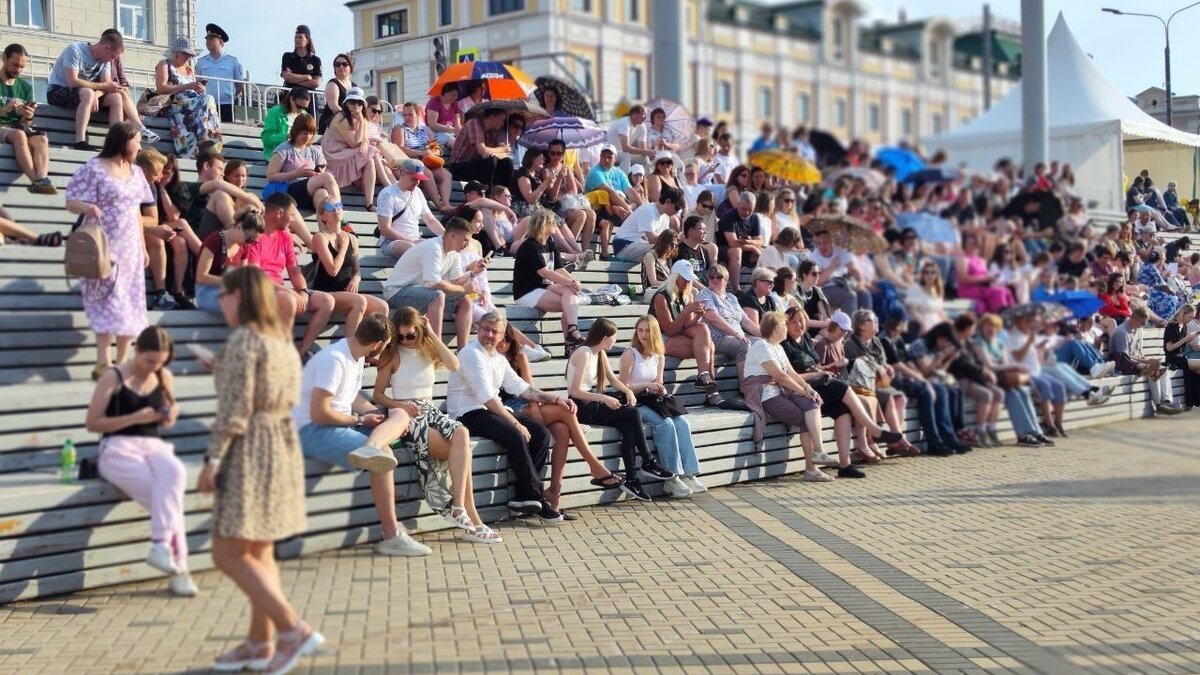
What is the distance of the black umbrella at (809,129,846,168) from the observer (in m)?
35.3

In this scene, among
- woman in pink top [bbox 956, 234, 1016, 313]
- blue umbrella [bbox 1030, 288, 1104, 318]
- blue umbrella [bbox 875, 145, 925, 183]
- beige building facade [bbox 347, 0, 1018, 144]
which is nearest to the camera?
blue umbrella [bbox 1030, 288, 1104, 318]

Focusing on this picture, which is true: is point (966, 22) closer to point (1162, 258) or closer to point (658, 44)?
point (658, 44)

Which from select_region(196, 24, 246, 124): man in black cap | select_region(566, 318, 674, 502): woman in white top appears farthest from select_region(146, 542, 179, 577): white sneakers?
select_region(196, 24, 246, 124): man in black cap

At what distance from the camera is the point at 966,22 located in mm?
106125

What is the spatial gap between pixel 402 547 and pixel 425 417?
102 centimetres

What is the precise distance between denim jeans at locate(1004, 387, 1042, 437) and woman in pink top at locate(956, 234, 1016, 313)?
4100mm

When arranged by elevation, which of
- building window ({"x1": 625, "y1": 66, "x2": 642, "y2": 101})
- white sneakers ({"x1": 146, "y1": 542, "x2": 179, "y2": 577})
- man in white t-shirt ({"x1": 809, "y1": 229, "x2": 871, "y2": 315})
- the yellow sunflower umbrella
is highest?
building window ({"x1": 625, "y1": 66, "x2": 642, "y2": 101})

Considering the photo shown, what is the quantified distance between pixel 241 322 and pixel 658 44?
622 inches

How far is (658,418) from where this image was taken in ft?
40.1

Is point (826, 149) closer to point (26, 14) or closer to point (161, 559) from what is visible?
point (26, 14)

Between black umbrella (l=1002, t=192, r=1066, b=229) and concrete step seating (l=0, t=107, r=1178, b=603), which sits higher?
black umbrella (l=1002, t=192, r=1066, b=229)

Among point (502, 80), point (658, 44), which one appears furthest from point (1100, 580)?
point (658, 44)

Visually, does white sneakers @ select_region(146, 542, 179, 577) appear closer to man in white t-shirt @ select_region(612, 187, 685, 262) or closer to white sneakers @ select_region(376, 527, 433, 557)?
white sneakers @ select_region(376, 527, 433, 557)

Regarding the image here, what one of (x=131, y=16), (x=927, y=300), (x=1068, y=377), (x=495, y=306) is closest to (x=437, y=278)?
(x=495, y=306)
